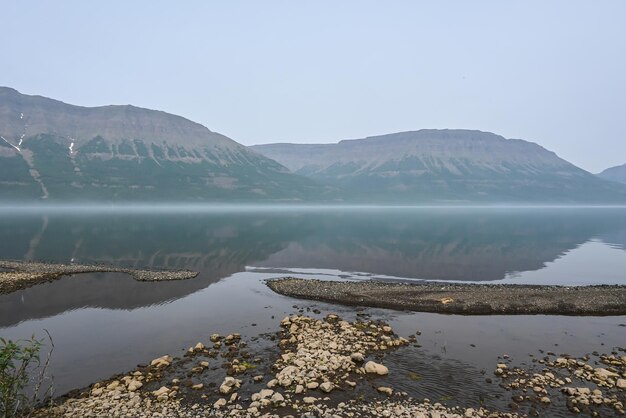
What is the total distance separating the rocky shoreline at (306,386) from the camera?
19391 millimetres

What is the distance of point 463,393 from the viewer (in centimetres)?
2191

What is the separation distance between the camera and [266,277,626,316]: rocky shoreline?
4078 cm

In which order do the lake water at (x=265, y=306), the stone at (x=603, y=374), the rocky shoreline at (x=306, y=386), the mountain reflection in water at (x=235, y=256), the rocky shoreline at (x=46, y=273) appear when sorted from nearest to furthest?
the rocky shoreline at (x=306, y=386) → the stone at (x=603, y=374) → the lake water at (x=265, y=306) → the mountain reflection in water at (x=235, y=256) → the rocky shoreline at (x=46, y=273)

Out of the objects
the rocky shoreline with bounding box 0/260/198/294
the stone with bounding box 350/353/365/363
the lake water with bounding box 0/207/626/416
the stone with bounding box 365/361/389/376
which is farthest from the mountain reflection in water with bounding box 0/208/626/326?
the stone with bounding box 365/361/389/376

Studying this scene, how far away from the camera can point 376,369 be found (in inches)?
943

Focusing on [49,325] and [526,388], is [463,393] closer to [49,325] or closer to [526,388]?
[526,388]

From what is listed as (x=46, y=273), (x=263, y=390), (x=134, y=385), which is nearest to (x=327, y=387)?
(x=263, y=390)

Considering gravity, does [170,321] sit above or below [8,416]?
below

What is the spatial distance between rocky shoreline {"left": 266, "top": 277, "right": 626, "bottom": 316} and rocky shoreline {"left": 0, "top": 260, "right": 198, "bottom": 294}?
54.7 feet

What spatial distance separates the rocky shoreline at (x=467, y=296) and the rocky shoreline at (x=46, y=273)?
16663 mm

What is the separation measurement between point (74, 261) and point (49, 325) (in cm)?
4189

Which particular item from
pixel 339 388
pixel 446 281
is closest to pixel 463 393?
pixel 339 388

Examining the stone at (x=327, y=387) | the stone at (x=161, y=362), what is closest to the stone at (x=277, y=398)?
the stone at (x=327, y=387)

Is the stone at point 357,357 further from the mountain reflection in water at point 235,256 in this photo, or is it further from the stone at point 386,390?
the mountain reflection in water at point 235,256
